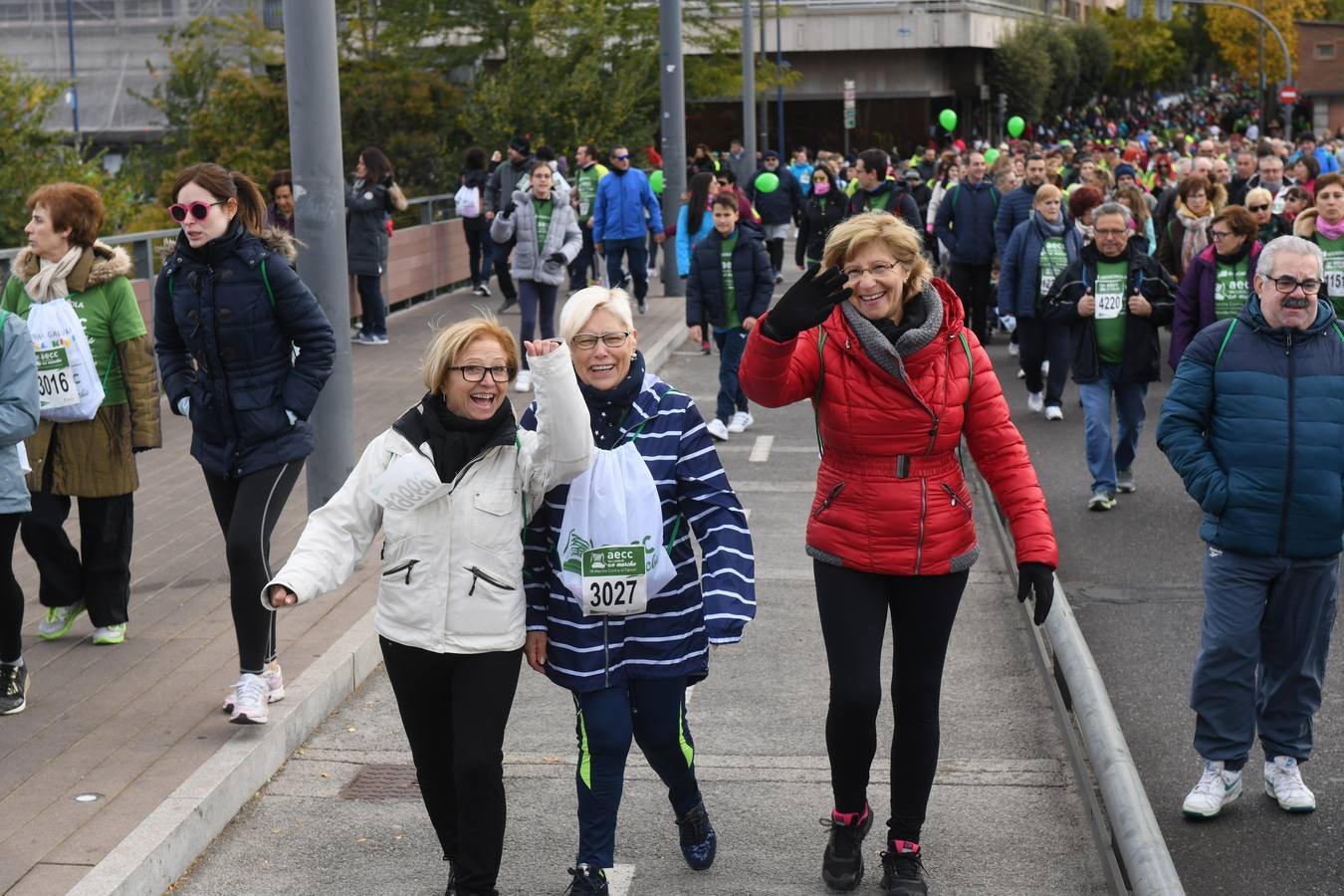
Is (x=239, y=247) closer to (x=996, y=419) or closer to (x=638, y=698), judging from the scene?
(x=638, y=698)

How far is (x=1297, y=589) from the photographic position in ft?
19.2

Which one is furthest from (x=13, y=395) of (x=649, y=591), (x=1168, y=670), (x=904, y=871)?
(x=1168, y=670)

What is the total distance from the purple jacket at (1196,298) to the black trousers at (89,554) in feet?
17.0

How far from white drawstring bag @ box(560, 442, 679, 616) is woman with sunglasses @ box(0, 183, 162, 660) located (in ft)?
9.69

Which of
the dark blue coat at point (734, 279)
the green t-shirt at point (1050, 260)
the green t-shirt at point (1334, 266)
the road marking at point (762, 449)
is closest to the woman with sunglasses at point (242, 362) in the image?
the road marking at point (762, 449)

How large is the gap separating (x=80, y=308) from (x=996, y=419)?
3.68m

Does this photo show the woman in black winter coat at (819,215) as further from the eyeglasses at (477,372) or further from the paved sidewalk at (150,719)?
the eyeglasses at (477,372)

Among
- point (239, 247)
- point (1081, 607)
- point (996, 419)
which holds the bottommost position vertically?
point (1081, 607)

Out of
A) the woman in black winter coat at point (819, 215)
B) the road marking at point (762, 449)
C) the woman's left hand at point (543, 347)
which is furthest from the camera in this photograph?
the woman in black winter coat at point (819, 215)

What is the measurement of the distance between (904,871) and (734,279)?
8.25 m

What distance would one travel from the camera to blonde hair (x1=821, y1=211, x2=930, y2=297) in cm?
493

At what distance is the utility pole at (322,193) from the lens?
8469 millimetres

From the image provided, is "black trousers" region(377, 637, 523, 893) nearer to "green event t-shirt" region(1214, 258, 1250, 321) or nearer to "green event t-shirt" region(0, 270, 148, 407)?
"green event t-shirt" region(0, 270, 148, 407)

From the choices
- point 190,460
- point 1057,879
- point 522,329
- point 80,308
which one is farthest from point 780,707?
point 522,329
